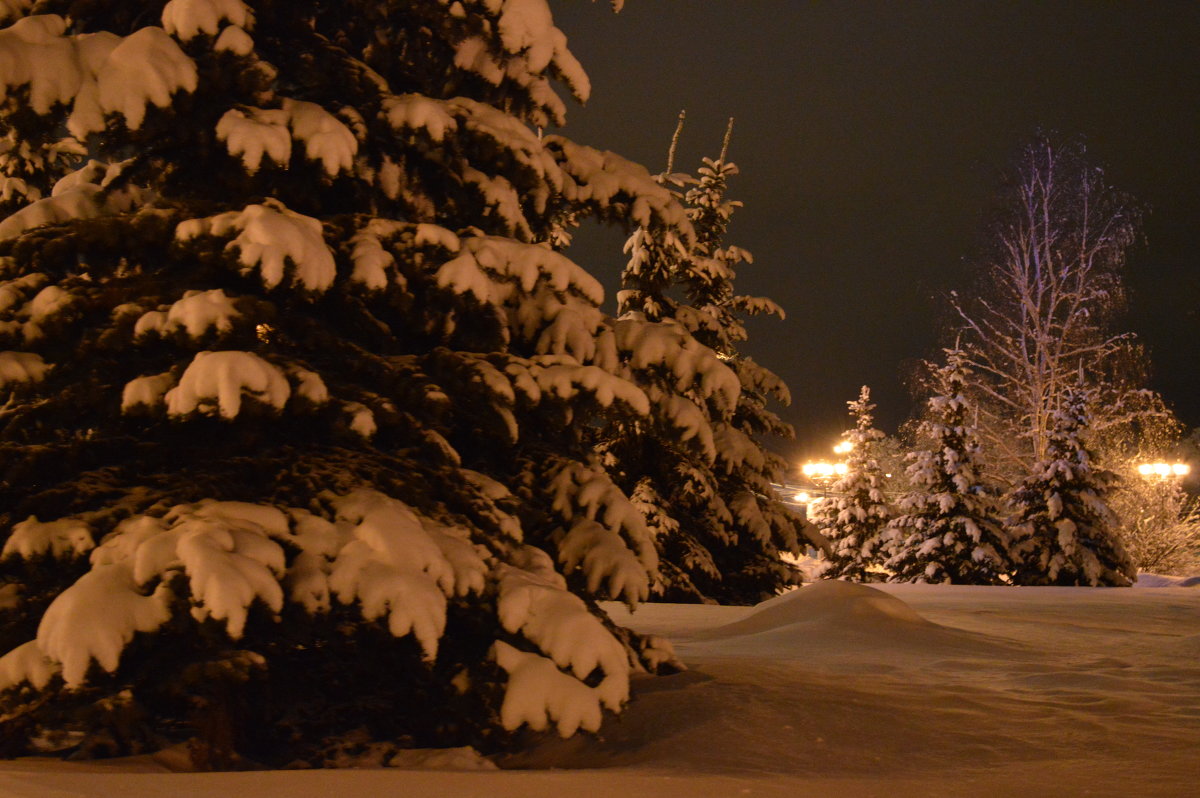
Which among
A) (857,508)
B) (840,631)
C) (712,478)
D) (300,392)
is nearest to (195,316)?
(300,392)

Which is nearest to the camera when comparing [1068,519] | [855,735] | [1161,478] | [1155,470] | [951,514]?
[855,735]

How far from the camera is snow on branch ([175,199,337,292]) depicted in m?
4.05

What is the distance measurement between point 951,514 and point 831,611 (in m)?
20.0

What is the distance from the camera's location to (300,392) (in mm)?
4160

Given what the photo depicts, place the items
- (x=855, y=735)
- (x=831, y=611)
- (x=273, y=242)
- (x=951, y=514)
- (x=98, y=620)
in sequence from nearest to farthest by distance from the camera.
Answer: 1. (x=98, y=620)
2. (x=273, y=242)
3. (x=855, y=735)
4. (x=831, y=611)
5. (x=951, y=514)

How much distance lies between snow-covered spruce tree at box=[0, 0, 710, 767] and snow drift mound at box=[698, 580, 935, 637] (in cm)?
379

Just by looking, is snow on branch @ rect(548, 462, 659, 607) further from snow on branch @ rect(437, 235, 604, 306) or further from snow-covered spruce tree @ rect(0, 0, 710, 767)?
snow on branch @ rect(437, 235, 604, 306)

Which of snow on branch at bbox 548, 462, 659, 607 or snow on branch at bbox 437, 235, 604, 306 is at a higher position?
snow on branch at bbox 437, 235, 604, 306

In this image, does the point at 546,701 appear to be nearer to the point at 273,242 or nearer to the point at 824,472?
the point at 273,242

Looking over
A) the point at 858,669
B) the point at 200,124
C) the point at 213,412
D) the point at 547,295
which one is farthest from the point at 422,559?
the point at 858,669

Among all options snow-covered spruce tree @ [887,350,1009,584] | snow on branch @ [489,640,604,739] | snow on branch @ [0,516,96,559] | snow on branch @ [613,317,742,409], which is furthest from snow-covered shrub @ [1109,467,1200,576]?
snow on branch @ [0,516,96,559]

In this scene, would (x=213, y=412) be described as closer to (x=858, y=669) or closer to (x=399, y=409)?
(x=399, y=409)

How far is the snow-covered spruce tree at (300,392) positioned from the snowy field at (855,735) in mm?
383

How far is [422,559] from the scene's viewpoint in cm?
385
